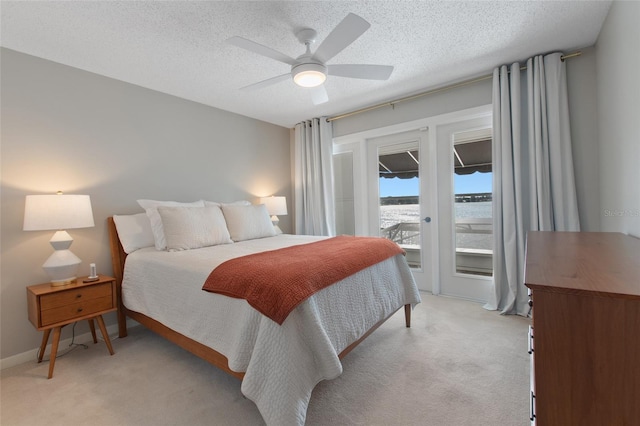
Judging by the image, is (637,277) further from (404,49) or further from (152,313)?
(152,313)

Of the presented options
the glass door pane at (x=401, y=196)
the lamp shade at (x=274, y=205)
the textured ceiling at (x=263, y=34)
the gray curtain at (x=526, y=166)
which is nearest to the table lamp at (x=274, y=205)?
the lamp shade at (x=274, y=205)

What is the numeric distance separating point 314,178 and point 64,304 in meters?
3.06

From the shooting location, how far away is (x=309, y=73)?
2020mm

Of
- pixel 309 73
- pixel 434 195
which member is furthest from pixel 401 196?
pixel 309 73

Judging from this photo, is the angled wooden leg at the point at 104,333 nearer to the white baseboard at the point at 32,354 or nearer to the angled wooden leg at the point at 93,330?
the angled wooden leg at the point at 93,330

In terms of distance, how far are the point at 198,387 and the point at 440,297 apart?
2714 millimetres

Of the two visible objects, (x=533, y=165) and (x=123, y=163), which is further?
(x=123, y=163)

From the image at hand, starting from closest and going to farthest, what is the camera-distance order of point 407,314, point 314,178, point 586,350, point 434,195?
1. point 586,350
2. point 407,314
3. point 434,195
4. point 314,178

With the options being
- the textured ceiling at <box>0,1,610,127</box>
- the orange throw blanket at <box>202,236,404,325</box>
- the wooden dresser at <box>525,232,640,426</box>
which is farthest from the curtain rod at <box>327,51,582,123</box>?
the wooden dresser at <box>525,232,640,426</box>

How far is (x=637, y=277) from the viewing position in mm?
801

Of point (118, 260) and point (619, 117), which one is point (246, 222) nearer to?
point (118, 260)

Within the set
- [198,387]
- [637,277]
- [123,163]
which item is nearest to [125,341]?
[198,387]

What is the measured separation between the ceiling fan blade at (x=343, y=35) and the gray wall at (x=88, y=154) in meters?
2.10

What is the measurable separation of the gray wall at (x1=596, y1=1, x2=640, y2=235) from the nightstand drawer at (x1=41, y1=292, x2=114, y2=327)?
3.66 meters
